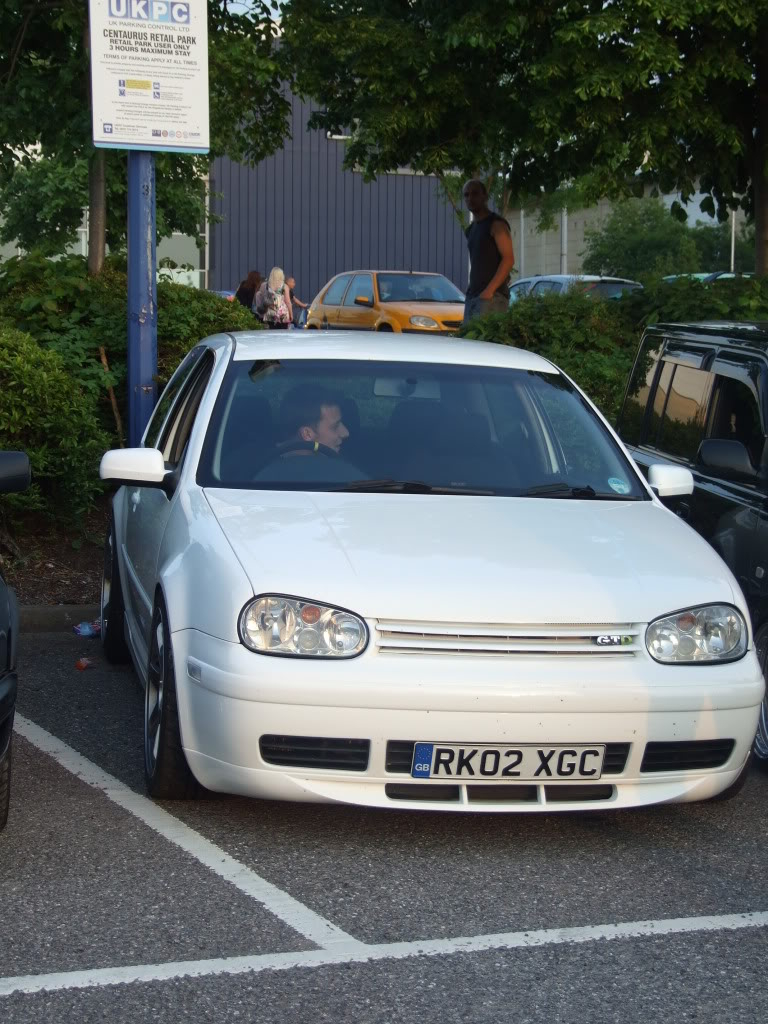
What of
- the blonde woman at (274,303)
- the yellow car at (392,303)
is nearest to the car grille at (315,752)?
the blonde woman at (274,303)

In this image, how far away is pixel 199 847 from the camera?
4684mm

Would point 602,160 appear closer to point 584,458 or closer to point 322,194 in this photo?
point 584,458

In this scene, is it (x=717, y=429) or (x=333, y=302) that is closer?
(x=717, y=429)

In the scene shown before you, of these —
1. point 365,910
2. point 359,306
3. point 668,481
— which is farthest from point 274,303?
point 365,910

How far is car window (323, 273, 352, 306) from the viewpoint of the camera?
1003 inches

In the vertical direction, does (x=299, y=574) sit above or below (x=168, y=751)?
above

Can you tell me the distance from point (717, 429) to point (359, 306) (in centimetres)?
1818

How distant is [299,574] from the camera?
4637mm

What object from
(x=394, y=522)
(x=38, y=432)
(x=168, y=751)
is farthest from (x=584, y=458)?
(x=38, y=432)

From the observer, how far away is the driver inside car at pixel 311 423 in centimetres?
573

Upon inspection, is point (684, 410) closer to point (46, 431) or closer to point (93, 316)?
point (46, 431)

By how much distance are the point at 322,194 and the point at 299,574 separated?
51927mm

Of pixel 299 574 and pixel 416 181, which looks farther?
pixel 416 181

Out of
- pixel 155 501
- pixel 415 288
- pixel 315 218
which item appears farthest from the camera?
pixel 315 218
